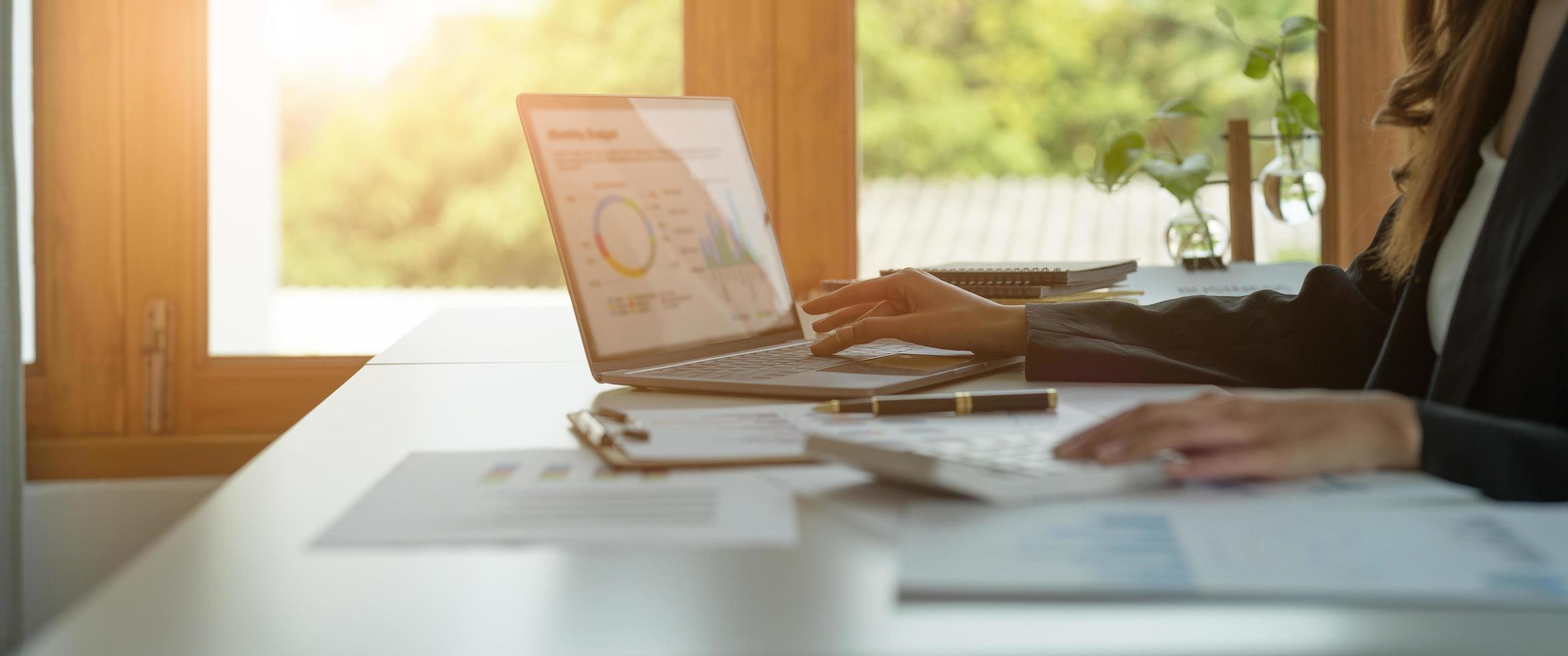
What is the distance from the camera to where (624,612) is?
0.45m

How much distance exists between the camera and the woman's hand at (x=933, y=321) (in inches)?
43.8

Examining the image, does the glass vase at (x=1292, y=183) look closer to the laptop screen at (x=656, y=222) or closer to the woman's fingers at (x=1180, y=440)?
the laptop screen at (x=656, y=222)

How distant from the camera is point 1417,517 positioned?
545mm

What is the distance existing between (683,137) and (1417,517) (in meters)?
0.83

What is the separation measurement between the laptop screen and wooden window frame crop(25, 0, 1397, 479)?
1.16 meters

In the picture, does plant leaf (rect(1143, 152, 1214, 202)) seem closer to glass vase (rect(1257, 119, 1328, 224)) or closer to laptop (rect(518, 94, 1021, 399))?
glass vase (rect(1257, 119, 1328, 224))

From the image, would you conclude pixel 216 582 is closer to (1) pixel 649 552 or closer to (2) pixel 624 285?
(1) pixel 649 552

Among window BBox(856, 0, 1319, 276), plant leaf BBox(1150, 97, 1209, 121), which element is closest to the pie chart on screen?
plant leaf BBox(1150, 97, 1209, 121)

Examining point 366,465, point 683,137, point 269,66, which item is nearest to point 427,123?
point 269,66

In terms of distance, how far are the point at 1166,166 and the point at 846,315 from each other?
3.18ft

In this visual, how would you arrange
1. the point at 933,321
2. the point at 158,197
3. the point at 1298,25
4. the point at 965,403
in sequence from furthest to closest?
the point at 158,197 < the point at 1298,25 < the point at 933,321 < the point at 965,403

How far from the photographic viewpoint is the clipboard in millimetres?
683

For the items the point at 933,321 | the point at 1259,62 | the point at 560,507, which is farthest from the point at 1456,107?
the point at 1259,62

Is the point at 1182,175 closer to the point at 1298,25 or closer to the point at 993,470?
the point at 1298,25
